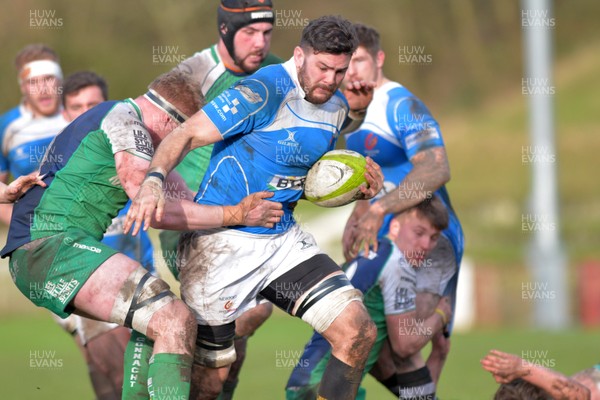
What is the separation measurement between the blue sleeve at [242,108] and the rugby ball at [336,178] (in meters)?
0.46

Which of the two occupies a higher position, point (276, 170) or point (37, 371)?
point (276, 170)

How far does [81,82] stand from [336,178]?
9.38 feet

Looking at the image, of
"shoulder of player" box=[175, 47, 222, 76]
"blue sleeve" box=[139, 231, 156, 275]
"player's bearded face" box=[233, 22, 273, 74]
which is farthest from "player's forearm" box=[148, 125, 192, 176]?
"blue sleeve" box=[139, 231, 156, 275]

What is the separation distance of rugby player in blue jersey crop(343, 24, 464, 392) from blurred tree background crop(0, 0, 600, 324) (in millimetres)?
17872

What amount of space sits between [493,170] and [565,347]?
20.0 meters

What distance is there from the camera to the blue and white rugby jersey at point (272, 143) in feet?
19.7

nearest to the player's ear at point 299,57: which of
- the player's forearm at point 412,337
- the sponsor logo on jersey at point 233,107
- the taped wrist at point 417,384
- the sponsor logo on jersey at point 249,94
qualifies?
the sponsor logo on jersey at point 249,94

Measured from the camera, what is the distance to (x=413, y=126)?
7270mm

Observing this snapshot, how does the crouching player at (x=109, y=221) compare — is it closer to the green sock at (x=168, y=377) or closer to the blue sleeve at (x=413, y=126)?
the green sock at (x=168, y=377)

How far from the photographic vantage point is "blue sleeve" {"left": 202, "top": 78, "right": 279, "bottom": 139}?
5.84m

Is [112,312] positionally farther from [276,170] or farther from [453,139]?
[453,139]

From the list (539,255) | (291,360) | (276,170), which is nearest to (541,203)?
(539,255)

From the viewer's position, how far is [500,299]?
66.2ft

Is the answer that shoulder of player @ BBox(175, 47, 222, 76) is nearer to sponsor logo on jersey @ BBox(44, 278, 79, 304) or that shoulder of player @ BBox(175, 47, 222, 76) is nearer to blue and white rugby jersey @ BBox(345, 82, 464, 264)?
blue and white rugby jersey @ BBox(345, 82, 464, 264)
